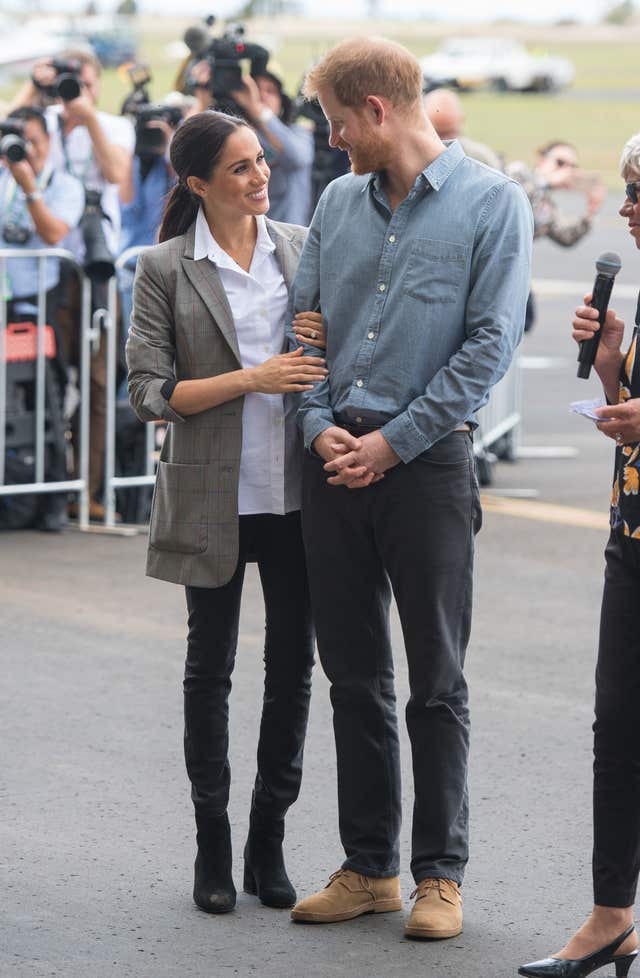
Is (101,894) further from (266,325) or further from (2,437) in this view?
(2,437)

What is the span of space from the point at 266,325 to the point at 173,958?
1.51 m

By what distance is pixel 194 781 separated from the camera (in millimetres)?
4219

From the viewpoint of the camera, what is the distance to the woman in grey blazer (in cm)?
410

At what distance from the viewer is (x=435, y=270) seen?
386 cm

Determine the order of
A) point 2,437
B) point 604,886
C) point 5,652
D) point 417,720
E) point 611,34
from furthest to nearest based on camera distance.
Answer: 1. point 611,34
2. point 2,437
3. point 5,652
4. point 417,720
5. point 604,886

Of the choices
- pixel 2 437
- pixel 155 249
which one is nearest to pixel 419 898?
pixel 155 249

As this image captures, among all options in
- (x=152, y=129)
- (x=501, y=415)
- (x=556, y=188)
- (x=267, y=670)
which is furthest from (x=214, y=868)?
(x=556, y=188)

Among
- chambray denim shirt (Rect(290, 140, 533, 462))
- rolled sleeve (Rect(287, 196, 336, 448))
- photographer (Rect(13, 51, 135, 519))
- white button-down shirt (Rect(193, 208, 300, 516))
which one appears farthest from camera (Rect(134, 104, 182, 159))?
chambray denim shirt (Rect(290, 140, 533, 462))

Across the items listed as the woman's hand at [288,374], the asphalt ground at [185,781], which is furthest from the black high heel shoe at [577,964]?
the woman's hand at [288,374]

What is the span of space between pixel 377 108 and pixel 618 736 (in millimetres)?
1496

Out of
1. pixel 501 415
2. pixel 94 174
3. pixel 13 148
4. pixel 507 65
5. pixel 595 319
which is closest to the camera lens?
pixel 595 319

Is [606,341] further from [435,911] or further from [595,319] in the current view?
[435,911]

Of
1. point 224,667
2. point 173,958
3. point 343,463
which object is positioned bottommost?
point 173,958

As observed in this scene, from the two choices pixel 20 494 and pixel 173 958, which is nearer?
pixel 173 958
